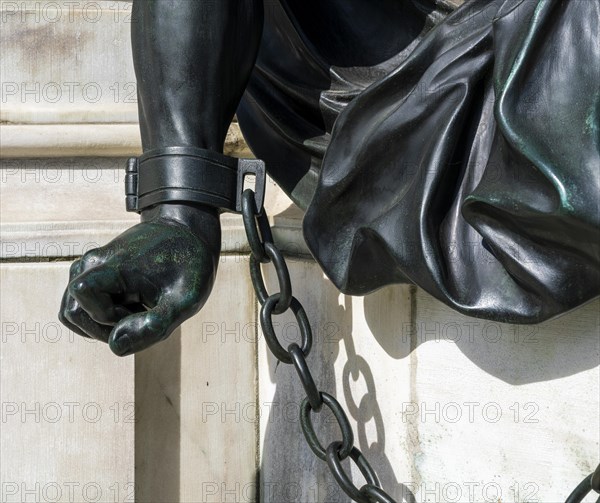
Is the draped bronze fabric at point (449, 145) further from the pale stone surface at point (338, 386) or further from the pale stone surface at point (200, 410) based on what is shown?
the pale stone surface at point (200, 410)

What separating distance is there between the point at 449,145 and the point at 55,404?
790mm

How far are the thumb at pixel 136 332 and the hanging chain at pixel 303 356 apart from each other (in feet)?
0.43

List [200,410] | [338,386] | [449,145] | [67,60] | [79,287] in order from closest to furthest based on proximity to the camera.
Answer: [79,287] < [449,145] < [338,386] < [200,410] < [67,60]

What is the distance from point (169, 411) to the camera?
1.72 m

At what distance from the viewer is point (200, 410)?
1.72 metres

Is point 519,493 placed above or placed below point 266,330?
below

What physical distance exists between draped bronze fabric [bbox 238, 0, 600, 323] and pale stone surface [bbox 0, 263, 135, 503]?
16.7 inches

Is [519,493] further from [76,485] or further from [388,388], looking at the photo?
[76,485]

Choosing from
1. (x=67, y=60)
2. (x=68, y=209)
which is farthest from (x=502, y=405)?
(x=67, y=60)

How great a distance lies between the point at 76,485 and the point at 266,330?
610mm

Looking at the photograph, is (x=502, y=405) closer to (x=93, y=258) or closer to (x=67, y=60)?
(x=93, y=258)

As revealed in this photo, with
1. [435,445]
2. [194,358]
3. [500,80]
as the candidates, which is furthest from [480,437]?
[194,358]

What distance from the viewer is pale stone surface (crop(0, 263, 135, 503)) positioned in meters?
1.63

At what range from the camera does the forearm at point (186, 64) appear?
1283 millimetres
